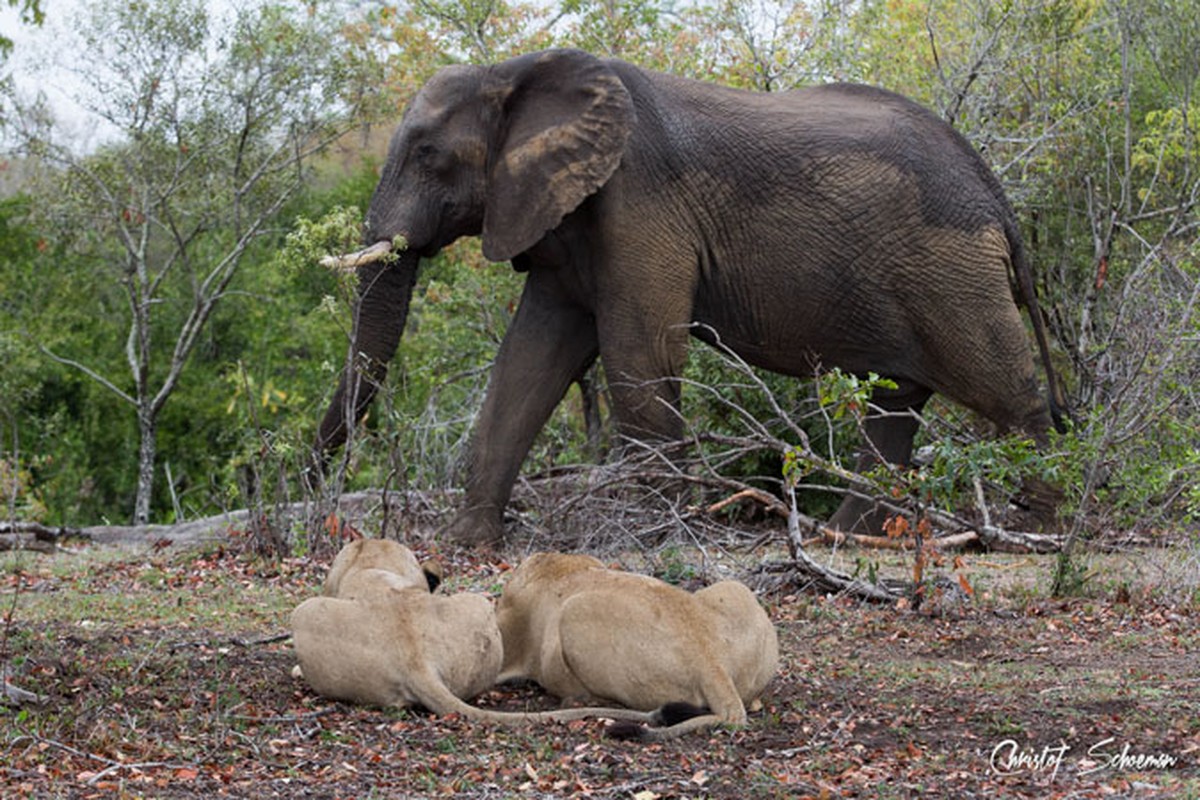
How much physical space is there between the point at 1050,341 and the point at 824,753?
36.1 feet

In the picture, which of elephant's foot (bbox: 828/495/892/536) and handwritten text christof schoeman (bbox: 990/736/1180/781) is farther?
elephant's foot (bbox: 828/495/892/536)

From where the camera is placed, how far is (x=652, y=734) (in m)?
6.09

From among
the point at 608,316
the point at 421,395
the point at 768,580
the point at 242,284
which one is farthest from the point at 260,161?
the point at 768,580

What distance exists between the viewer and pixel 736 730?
20.4ft

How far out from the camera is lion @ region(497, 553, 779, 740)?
6324 mm

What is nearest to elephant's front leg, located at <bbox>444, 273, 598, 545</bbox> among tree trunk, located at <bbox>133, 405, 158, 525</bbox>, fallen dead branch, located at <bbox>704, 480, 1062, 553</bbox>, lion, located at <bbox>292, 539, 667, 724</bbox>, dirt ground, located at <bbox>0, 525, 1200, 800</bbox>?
fallen dead branch, located at <bbox>704, 480, 1062, 553</bbox>

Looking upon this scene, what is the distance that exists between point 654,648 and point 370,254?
6.33 meters

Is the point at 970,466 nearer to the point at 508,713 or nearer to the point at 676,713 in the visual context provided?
the point at 676,713

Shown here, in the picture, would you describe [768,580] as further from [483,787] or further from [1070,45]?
[1070,45]

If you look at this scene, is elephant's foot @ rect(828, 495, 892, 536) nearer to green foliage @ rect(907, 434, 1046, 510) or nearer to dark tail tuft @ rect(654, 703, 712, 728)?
A: green foliage @ rect(907, 434, 1046, 510)

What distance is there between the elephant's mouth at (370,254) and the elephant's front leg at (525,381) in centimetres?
119

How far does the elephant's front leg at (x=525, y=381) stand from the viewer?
1268 centimetres

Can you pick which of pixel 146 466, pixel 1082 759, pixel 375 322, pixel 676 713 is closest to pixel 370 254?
Answer: pixel 375 322

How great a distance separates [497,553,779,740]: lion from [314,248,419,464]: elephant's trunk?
556cm
